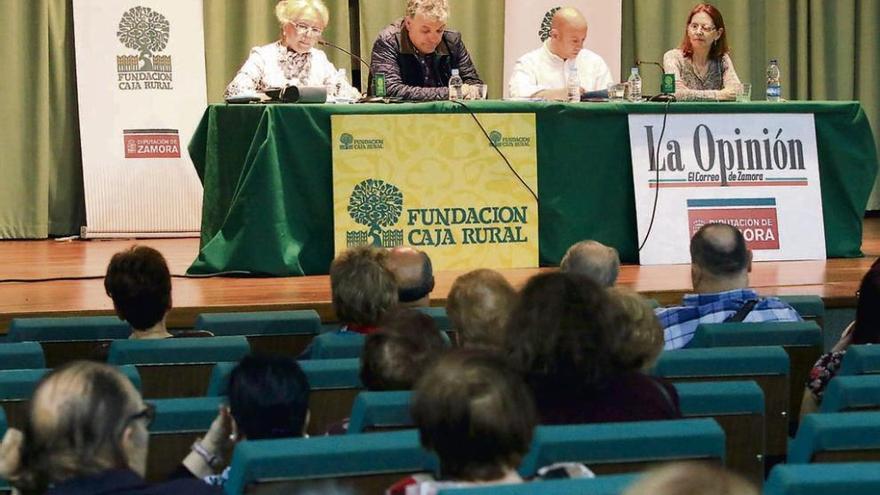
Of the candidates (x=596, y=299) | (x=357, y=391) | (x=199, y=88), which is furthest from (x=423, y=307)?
(x=199, y=88)

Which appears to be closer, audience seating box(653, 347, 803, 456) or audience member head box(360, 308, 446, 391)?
audience member head box(360, 308, 446, 391)

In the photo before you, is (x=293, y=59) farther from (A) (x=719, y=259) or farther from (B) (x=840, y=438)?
(B) (x=840, y=438)

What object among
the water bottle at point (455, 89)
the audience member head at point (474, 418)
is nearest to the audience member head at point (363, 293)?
the audience member head at point (474, 418)

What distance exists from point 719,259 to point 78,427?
2.29m

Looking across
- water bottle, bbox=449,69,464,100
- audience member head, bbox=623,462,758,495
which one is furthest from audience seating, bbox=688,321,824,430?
water bottle, bbox=449,69,464,100

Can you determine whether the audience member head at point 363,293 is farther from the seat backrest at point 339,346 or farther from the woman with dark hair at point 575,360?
the woman with dark hair at point 575,360

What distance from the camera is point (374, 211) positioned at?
19.0 ft

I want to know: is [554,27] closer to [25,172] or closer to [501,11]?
[501,11]

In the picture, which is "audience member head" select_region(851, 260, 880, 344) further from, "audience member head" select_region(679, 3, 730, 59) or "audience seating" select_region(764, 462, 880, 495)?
"audience member head" select_region(679, 3, 730, 59)

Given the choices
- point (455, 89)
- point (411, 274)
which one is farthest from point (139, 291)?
point (455, 89)

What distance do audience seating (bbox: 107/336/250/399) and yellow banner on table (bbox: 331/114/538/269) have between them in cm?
253

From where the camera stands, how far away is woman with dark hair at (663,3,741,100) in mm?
6844

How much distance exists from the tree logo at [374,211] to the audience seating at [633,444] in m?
3.71

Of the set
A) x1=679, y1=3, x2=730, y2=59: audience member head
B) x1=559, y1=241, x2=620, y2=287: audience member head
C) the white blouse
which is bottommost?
x1=559, y1=241, x2=620, y2=287: audience member head
